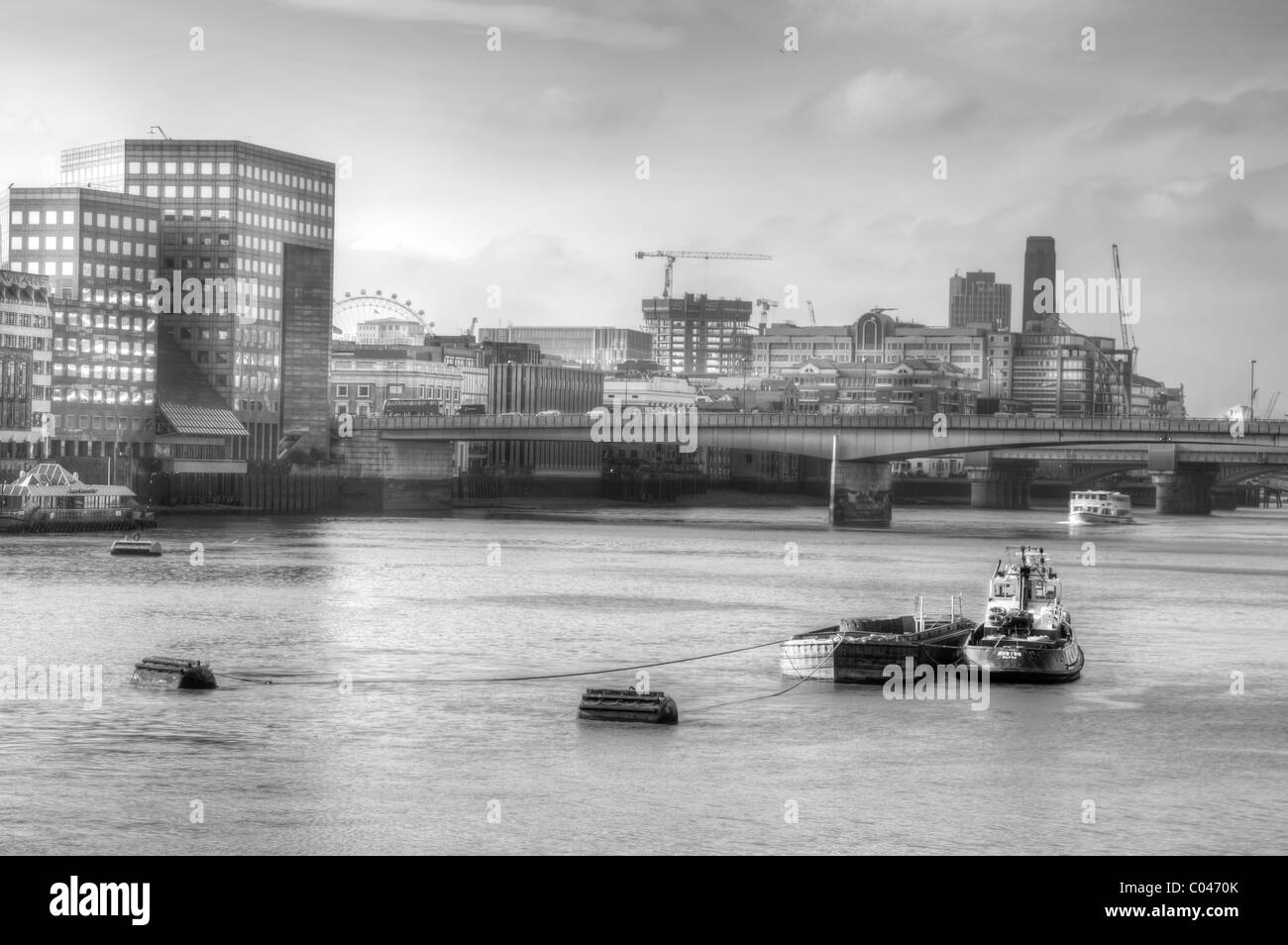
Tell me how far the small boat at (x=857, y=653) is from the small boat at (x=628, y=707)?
30.1 feet

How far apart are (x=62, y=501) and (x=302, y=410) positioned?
6510cm

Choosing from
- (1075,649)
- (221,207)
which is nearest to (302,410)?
(221,207)

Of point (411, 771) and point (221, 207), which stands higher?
point (221, 207)

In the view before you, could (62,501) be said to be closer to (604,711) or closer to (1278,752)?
(604,711)

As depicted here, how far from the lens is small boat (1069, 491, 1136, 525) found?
541ft

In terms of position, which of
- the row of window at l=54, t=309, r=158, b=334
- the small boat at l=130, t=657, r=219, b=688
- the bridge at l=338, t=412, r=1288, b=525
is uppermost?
the row of window at l=54, t=309, r=158, b=334

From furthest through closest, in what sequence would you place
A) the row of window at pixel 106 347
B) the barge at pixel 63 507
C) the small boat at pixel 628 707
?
1. the row of window at pixel 106 347
2. the barge at pixel 63 507
3. the small boat at pixel 628 707

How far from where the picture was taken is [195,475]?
173m

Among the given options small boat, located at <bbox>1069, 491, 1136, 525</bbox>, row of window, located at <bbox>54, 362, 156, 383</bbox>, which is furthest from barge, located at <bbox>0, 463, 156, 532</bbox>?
small boat, located at <bbox>1069, 491, 1136, 525</bbox>

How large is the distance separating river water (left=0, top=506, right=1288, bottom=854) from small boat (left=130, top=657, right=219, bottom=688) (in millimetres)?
695

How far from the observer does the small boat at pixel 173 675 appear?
51625 millimetres

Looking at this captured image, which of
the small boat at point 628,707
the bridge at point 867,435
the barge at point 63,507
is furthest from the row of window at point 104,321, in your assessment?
the small boat at point 628,707

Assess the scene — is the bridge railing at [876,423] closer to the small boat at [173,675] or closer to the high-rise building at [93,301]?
the high-rise building at [93,301]

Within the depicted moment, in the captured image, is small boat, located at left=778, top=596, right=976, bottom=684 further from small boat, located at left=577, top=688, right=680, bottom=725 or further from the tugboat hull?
small boat, located at left=577, top=688, right=680, bottom=725
